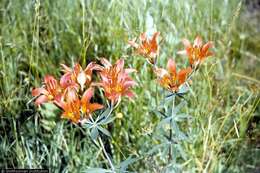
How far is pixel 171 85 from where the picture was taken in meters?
1.31

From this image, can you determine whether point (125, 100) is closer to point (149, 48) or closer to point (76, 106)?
point (149, 48)

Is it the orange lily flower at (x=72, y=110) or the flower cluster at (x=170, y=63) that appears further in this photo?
the flower cluster at (x=170, y=63)

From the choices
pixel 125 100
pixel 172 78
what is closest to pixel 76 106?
pixel 172 78

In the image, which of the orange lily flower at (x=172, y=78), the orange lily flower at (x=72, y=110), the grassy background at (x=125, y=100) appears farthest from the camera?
the grassy background at (x=125, y=100)

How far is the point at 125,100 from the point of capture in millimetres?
1767

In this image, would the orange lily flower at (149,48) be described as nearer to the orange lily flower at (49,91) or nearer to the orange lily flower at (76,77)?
the orange lily flower at (76,77)

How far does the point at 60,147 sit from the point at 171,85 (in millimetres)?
513

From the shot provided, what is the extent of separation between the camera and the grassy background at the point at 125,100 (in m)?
1.63

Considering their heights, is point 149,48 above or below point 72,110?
above

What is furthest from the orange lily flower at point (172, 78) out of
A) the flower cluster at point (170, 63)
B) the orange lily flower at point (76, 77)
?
the orange lily flower at point (76, 77)

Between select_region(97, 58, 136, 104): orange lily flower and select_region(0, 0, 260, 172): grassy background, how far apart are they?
0.24m

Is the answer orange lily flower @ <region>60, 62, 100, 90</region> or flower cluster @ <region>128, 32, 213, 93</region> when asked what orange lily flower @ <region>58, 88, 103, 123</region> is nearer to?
orange lily flower @ <region>60, 62, 100, 90</region>

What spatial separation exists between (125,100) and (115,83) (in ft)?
1.68

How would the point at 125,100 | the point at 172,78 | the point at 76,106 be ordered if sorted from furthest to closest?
the point at 125,100 < the point at 172,78 < the point at 76,106
